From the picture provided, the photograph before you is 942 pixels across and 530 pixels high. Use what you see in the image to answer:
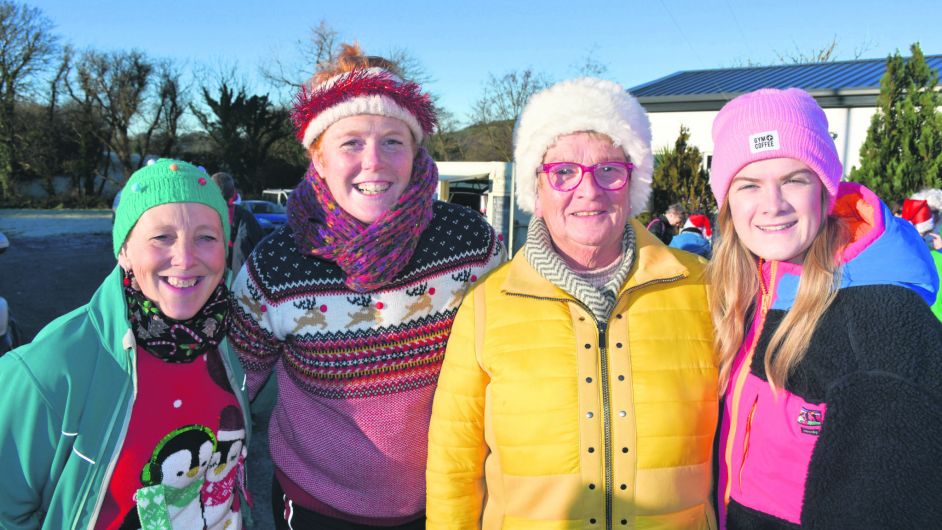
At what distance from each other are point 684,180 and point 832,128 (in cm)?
442

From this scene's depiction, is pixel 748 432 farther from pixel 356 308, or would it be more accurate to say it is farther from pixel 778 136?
pixel 356 308

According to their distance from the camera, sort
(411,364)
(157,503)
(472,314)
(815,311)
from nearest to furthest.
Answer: (815,311) → (157,503) → (472,314) → (411,364)

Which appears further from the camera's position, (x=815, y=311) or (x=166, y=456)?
(x=166, y=456)

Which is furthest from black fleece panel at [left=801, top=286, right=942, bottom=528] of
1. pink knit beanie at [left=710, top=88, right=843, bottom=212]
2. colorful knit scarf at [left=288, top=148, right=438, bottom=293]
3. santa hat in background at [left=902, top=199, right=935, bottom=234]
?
santa hat in background at [left=902, top=199, right=935, bottom=234]

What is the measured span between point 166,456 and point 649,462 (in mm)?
1352

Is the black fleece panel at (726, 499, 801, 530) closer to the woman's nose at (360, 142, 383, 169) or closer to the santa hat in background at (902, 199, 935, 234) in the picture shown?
the woman's nose at (360, 142, 383, 169)

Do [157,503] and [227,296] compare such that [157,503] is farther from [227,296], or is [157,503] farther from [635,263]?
[635,263]

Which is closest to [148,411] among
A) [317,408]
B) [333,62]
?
[317,408]

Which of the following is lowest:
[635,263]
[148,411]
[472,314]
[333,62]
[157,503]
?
[157,503]

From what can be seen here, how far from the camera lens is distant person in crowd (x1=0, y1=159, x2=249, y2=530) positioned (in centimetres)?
148

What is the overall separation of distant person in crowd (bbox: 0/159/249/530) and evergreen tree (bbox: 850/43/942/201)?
9944 millimetres

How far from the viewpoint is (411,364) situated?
201cm

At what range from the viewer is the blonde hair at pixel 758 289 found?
58.4 inches

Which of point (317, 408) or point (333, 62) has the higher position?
point (333, 62)
